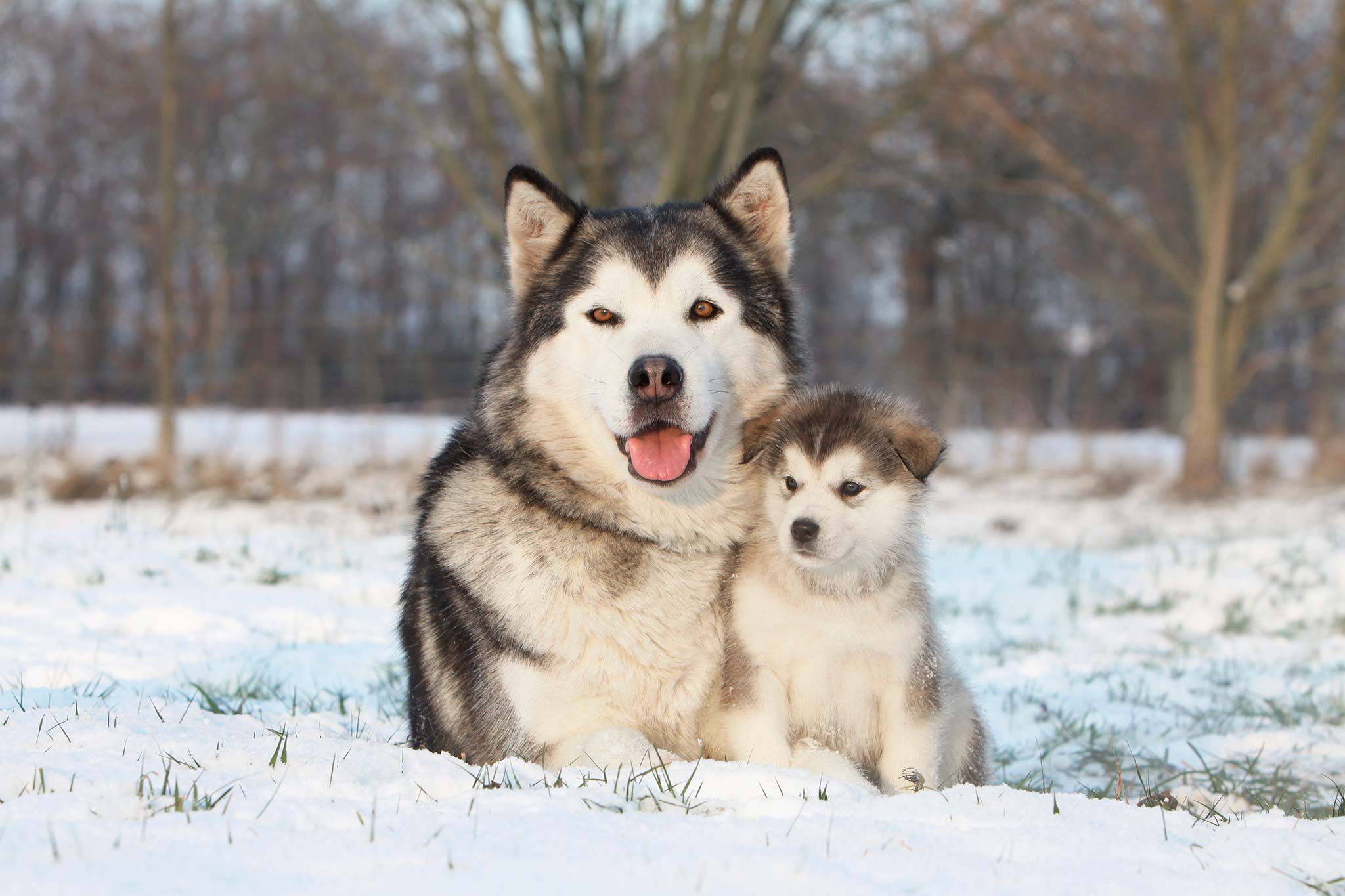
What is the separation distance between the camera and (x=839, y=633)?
3.25m

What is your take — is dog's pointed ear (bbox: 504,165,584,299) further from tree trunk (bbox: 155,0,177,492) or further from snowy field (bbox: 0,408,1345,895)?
tree trunk (bbox: 155,0,177,492)

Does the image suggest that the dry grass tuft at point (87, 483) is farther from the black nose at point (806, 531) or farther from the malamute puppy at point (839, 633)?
the black nose at point (806, 531)

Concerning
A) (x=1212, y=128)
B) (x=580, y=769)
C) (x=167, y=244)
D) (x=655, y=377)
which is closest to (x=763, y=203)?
(x=655, y=377)

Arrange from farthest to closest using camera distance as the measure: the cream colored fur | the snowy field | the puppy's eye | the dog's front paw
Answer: the puppy's eye, the cream colored fur, the dog's front paw, the snowy field

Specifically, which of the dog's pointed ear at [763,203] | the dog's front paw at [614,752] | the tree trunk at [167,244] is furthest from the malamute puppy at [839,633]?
the tree trunk at [167,244]

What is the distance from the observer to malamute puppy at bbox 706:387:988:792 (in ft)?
10.6

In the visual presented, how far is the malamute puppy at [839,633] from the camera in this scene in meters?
3.23

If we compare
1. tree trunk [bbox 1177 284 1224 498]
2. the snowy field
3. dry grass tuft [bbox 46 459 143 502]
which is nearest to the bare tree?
tree trunk [bbox 1177 284 1224 498]

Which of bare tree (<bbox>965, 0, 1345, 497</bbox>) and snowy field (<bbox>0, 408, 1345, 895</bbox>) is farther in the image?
bare tree (<bbox>965, 0, 1345, 497</bbox>)

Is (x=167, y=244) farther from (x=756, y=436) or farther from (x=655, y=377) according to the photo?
(x=655, y=377)

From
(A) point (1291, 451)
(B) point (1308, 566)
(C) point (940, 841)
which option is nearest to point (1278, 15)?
(A) point (1291, 451)

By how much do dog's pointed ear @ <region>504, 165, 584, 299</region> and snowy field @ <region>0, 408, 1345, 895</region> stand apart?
162 cm

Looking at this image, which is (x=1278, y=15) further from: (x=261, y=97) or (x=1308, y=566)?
(x=261, y=97)

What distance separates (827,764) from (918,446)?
3.51 ft
